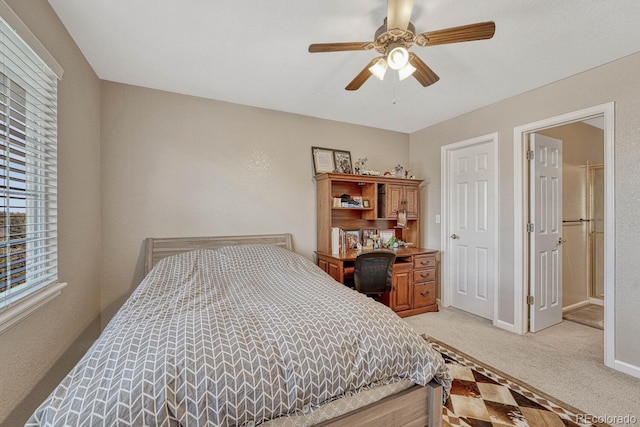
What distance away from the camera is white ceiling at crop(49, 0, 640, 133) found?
5.43 feet

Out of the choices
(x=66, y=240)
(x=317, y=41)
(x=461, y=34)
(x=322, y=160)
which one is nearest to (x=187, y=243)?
(x=66, y=240)

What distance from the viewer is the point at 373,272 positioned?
286 centimetres

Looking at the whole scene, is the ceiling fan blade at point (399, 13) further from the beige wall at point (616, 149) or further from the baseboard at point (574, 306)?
the baseboard at point (574, 306)

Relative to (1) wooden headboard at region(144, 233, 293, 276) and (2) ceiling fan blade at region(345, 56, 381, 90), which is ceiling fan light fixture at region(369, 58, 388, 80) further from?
(1) wooden headboard at region(144, 233, 293, 276)

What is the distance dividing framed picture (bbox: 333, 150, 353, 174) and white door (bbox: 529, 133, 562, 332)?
2.02 m

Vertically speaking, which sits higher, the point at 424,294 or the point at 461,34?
the point at 461,34

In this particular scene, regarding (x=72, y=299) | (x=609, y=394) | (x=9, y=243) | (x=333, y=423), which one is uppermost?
(x=9, y=243)

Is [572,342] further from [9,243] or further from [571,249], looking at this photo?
[9,243]

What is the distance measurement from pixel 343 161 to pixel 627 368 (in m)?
3.24

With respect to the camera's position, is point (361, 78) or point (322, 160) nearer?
point (361, 78)

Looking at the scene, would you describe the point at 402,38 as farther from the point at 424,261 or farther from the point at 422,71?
the point at 424,261

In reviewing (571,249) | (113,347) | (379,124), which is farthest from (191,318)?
(571,249)

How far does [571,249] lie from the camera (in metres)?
3.65

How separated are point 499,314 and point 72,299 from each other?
4.00 metres
